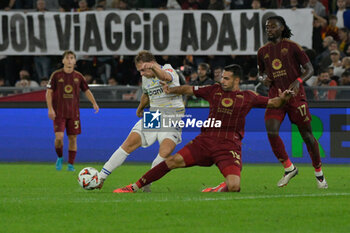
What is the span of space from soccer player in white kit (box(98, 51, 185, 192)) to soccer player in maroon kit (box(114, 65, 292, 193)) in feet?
2.03

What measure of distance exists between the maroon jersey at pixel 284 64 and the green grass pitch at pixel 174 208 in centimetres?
139

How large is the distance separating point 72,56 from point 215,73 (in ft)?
12.1

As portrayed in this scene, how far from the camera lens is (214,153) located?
34.1 ft

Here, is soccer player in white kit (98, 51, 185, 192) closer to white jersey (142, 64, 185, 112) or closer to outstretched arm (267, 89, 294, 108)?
white jersey (142, 64, 185, 112)

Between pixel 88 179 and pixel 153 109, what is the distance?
1.45 m

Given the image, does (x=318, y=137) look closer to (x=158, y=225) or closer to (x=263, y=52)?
(x=263, y=52)

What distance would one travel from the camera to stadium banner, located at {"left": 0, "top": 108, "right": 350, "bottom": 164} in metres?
17.3

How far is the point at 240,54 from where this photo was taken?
18.3 meters

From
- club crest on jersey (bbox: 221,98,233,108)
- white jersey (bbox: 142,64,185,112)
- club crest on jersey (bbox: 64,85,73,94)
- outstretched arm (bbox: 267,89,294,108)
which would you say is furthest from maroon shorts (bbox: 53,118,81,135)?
outstretched arm (bbox: 267,89,294,108)

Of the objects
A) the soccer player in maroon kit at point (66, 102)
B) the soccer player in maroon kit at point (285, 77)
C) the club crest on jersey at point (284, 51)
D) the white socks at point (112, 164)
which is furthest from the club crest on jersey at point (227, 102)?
the soccer player in maroon kit at point (66, 102)

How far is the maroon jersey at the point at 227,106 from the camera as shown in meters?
Answer: 10.5

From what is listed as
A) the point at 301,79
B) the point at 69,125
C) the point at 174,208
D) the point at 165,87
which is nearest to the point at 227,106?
the point at 165,87

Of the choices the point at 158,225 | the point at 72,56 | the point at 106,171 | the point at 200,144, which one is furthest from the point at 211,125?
the point at 72,56

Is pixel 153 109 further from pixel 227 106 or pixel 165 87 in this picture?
pixel 227 106
